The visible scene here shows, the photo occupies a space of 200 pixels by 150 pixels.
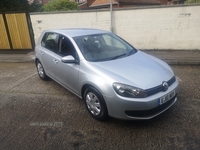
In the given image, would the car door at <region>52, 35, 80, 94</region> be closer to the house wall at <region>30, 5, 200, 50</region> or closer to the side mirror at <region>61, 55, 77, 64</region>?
the side mirror at <region>61, 55, 77, 64</region>

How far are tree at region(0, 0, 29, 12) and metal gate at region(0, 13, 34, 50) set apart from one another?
6284 millimetres

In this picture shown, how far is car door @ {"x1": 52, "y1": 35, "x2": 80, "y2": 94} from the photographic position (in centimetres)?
324

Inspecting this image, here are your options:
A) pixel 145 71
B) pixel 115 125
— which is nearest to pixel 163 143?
pixel 115 125

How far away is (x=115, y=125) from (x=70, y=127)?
2.53 feet

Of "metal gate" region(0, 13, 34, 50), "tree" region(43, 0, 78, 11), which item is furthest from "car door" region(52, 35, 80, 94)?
"tree" region(43, 0, 78, 11)

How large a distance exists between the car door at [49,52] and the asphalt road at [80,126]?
65 centimetres

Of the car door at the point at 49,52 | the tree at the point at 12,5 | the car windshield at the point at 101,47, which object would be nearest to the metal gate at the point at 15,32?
the car door at the point at 49,52

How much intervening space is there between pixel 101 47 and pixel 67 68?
826 mm

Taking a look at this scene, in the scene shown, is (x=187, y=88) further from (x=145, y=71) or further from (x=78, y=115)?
(x=78, y=115)

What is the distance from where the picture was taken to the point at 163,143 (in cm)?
243

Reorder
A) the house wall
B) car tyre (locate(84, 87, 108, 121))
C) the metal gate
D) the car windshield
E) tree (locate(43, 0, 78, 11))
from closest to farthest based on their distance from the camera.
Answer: car tyre (locate(84, 87, 108, 121)) < the car windshield < the house wall < the metal gate < tree (locate(43, 0, 78, 11))

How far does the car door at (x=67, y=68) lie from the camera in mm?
3241

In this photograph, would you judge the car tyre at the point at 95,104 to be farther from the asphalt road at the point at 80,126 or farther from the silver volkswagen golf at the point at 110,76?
the asphalt road at the point at 80,126

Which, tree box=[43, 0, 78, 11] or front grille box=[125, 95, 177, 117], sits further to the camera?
tree box=[43, 0, 78, 11]
